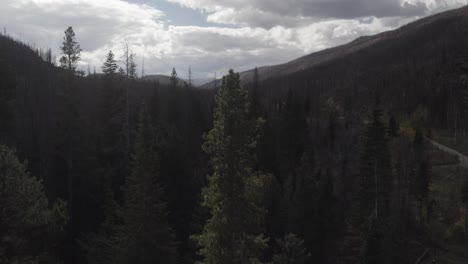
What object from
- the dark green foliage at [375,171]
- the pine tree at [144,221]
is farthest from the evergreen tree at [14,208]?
the dark green foliage at [375,171]

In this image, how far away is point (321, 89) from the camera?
156 metres

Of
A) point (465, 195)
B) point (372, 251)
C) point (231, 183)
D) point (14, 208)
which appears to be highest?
point (231, 183)

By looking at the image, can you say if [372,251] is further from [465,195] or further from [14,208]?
[465,195]

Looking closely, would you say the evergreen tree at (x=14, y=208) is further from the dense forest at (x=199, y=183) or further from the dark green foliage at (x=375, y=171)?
the dark green foliage at (x=375, y=171)

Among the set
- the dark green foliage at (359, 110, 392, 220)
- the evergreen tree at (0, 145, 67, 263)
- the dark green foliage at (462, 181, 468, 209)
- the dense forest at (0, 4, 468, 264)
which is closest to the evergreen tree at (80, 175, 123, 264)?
the dense forest at (0, 4, 468, 264)

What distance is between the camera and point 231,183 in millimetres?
15297

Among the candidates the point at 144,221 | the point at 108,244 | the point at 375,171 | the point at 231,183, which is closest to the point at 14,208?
the point at 231,183

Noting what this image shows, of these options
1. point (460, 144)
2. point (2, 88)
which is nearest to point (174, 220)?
point (2, 88)

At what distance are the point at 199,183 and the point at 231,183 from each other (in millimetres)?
22874

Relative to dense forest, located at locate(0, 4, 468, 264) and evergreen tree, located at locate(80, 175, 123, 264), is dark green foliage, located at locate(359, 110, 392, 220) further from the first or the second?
evergreen tree, located at locate(80, 175, 123, 264)

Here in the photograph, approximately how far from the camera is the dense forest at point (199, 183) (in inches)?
600

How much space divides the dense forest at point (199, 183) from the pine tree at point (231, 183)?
37mm

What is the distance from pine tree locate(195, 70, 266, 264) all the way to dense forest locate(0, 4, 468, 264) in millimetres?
37

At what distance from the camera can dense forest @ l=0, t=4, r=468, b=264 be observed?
600 inches
